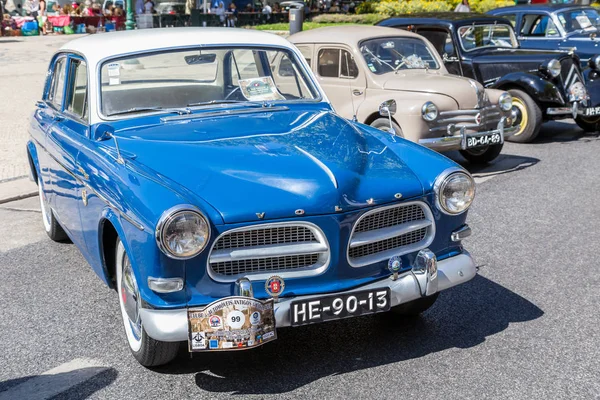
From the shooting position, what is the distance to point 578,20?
43.3ft

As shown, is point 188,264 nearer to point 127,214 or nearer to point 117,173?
point 127,214

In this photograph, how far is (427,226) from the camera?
4184 millimetres

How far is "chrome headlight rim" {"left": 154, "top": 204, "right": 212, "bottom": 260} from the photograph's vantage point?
3.50 metres

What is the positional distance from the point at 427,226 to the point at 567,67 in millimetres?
7776

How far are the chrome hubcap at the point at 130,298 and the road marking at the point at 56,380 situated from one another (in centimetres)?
26

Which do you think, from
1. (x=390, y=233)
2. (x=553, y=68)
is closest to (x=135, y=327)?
(x=390, y=233)

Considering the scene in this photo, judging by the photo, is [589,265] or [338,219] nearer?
[338,219]

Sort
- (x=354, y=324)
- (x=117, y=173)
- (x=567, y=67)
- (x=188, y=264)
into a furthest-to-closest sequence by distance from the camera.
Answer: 1. (x=567, y=67)
2. (x=354, y=324)
3. (x=117, y=173)
4. (x=188, y=264)

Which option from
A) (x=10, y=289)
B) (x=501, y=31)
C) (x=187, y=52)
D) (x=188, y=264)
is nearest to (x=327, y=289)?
(x=188, y=264)

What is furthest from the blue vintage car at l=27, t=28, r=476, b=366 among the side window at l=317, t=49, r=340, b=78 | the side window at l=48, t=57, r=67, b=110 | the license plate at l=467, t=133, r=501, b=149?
the side window at l=317, t=49, r=340, b=78

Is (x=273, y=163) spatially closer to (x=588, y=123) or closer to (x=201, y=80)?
(x=201, y=80)

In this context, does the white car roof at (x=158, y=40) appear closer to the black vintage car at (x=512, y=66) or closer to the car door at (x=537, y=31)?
the black vintage car at (x=512, y=66)

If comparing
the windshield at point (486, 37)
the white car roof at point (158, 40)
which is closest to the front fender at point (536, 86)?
the windshield at point (486, 37)

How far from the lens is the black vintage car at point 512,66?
10.8 meters
